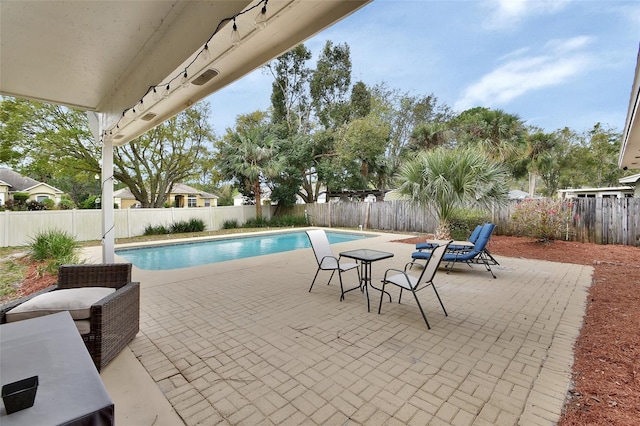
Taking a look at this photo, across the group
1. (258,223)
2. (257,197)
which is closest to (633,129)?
(257,197)

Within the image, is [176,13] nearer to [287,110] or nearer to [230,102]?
[287,110]

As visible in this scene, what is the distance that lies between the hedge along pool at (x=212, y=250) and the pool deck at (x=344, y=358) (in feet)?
13.1

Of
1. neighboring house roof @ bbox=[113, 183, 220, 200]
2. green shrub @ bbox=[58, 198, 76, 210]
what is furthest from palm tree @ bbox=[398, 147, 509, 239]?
neighboring house roof @ bbox=[113, 183, 220, 200]

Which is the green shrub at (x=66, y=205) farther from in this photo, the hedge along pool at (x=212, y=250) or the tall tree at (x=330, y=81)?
the tall tree at (x=330, y=81)

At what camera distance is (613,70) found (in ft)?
54.3

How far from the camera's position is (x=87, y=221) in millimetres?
11094

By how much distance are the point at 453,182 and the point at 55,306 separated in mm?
7527

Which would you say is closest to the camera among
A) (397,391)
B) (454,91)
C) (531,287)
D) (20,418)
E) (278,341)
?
(20,418)

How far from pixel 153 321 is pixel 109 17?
3079 mm

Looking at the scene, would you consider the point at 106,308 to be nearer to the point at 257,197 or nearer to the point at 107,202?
the point at 107,202

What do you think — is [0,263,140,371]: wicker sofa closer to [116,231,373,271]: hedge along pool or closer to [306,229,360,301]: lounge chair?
[306,229,360,301]: lounge chair

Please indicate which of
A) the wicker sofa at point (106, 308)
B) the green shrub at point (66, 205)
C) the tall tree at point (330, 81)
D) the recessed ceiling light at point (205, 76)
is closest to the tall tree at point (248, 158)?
the tall tree at point (330, 81)

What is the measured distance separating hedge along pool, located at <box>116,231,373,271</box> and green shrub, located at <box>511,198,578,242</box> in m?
6.00

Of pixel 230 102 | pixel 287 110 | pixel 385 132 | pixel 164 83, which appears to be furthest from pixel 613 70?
pixel 230 102
